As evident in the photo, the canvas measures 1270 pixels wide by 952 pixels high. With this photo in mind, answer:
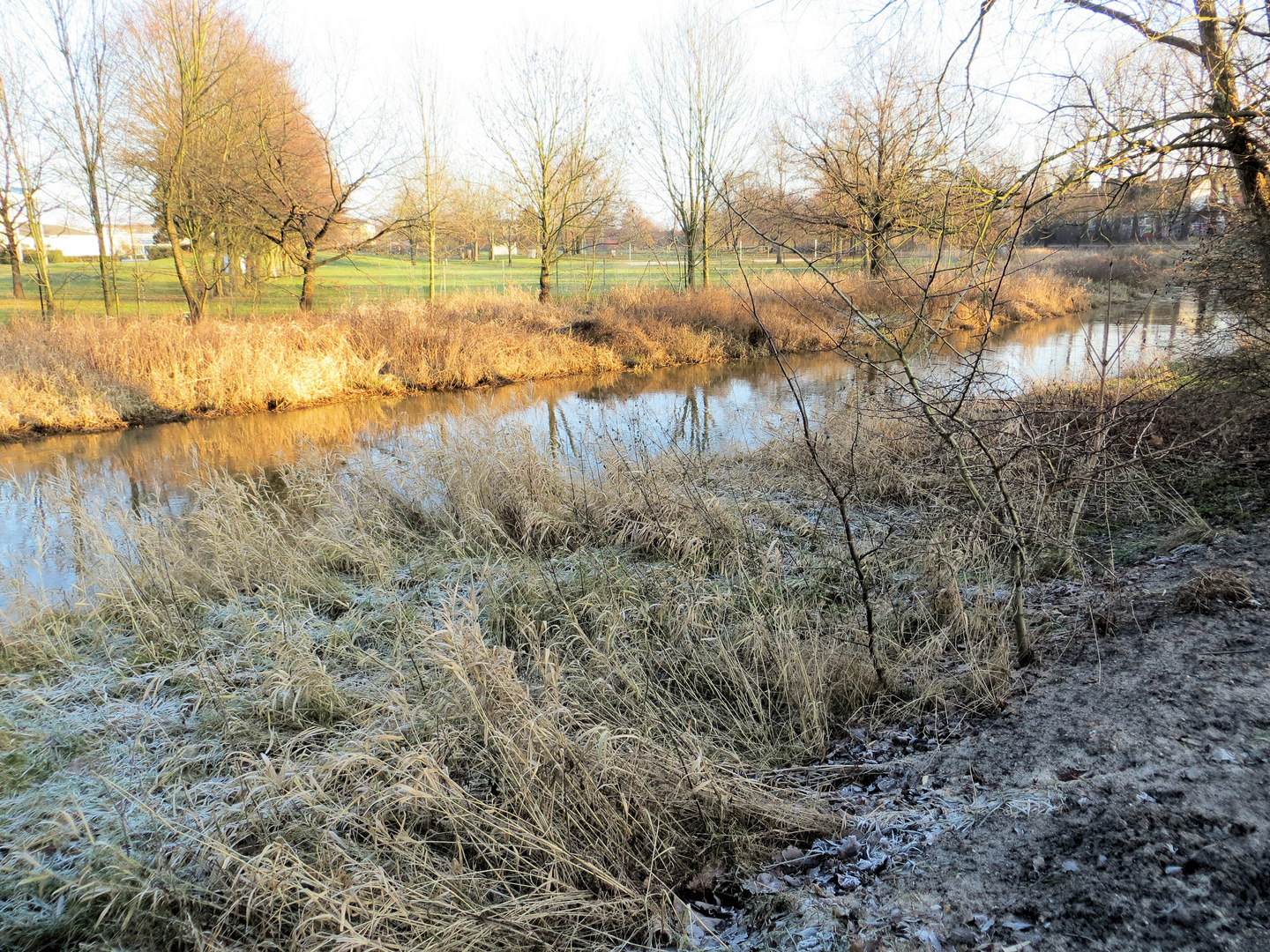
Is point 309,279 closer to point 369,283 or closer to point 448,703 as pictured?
point 369,283

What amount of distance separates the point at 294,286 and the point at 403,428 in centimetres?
1852

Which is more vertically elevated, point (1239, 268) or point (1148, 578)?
point (1239, 268)

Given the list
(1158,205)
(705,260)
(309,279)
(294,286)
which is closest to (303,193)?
(309,279)

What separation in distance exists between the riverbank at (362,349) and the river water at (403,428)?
50 centimetres

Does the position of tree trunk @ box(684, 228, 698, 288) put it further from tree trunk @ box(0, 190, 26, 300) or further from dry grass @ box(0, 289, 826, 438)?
tree trunk @ box(0, 190, 26, 300)

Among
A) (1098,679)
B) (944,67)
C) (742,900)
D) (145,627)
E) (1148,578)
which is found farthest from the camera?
(944,67)

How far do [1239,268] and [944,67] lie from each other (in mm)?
3326

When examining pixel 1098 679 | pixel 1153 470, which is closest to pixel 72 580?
pixel 1098 679

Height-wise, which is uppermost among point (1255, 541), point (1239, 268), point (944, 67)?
point (944, 67)

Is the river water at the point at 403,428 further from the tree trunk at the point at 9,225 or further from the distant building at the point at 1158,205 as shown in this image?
the tree trunk at the point at 9,225

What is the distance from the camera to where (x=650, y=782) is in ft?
9.18

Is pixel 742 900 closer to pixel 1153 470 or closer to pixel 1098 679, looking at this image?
pixel 1098 679

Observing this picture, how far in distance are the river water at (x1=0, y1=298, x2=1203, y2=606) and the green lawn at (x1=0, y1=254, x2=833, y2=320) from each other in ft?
11.3

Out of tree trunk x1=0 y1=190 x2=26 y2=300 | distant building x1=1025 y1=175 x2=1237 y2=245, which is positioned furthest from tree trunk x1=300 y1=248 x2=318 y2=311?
distant building x1=1025 y1=175 x2=1237 y2=245
